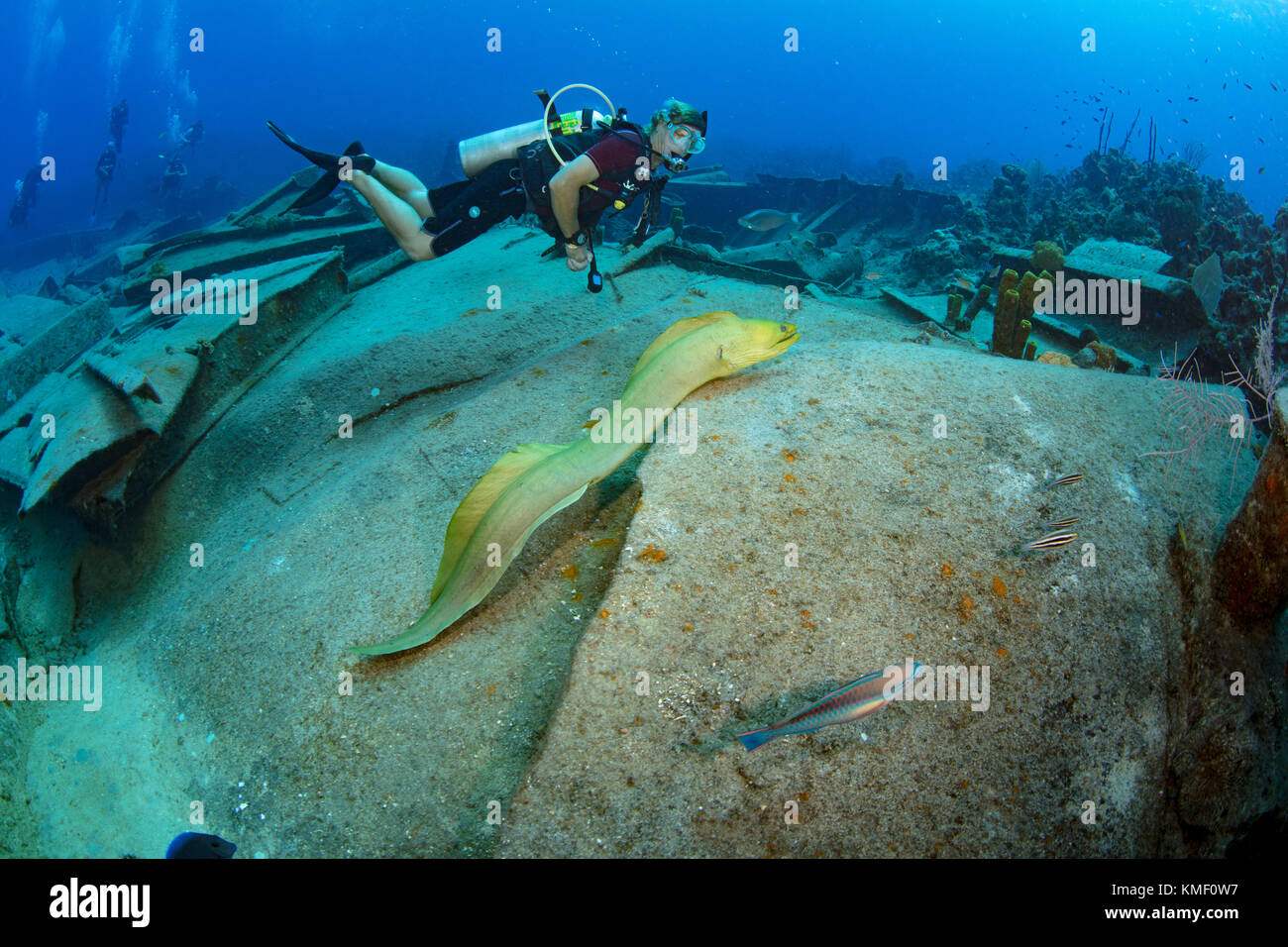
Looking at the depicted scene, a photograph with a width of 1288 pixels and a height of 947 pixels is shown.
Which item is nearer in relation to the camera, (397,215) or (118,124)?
(397,215)

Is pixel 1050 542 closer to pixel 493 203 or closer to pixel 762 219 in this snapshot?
pixel 493 203

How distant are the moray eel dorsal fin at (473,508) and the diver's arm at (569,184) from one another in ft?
10.4

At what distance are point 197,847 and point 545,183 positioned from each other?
207 inches

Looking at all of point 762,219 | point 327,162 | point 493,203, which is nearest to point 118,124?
point 762,219

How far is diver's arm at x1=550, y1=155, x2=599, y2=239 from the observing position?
4.95 m

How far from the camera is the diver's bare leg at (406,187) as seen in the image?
5.70 m

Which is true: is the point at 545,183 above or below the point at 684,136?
below

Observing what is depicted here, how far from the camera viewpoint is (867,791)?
212 centimetres

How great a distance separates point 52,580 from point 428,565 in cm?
354

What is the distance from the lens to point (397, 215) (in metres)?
5.65

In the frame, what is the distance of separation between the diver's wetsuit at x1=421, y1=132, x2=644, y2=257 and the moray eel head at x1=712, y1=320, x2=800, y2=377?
2.22m
